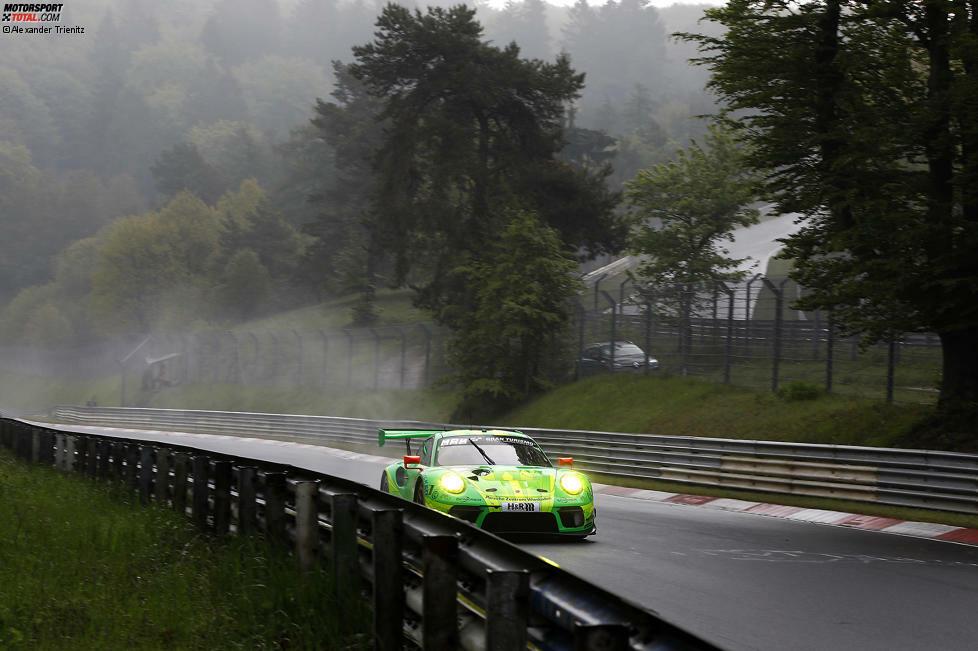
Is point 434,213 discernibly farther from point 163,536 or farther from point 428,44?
point 163,536

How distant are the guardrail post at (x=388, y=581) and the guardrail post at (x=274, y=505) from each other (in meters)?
2.32

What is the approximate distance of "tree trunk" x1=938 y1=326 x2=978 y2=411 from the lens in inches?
752

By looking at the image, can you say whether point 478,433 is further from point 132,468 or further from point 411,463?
point 132,468

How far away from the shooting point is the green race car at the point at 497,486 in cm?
1132

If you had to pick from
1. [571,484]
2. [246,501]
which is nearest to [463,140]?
[571,484]

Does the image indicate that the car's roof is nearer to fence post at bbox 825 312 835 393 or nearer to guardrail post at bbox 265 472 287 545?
guardrail post at bbox 265 472 287 545

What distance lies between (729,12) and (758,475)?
8448 mm

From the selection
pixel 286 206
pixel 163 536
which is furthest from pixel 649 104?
pixel 163 536

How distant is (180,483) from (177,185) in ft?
386

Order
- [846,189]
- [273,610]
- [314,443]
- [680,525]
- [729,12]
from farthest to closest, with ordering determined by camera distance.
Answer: [314,443] → [729,12] → [846,189] → [680,525] → [273,610]

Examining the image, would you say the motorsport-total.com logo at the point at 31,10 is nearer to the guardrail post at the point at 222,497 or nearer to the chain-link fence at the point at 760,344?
the chain-link fence at the point at 760,344

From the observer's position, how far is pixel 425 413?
144ft

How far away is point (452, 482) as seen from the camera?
11.6 metres

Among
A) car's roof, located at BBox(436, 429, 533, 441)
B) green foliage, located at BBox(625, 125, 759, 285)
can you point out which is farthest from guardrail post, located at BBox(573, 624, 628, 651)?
green foliage, located at BBox(625, 125, 759, 285)
